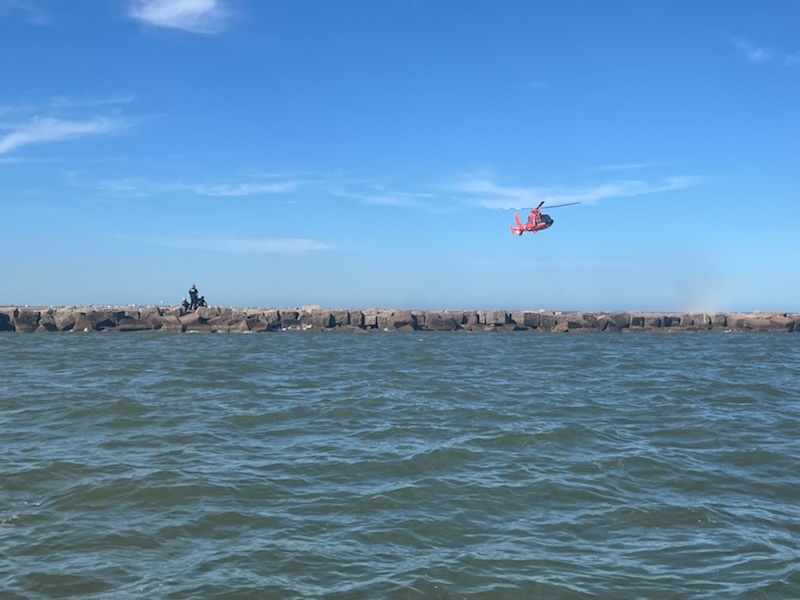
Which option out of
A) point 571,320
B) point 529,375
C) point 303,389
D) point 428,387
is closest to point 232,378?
point 303,389

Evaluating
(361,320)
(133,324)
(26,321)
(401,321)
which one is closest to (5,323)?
(26,321)

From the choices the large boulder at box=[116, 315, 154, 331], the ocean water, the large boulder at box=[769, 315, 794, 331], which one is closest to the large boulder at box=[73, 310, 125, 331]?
the large boulder at box=[116, 315, 154, 331]

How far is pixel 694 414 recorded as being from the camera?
11688 mm

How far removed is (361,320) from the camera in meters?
32.7

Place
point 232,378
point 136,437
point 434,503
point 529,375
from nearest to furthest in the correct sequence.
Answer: point 434,503 → point 136,437 → point 232,378 → point 529,375

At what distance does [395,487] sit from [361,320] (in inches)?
999

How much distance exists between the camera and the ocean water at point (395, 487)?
5277 millimetres

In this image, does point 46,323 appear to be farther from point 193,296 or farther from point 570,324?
point 570,324

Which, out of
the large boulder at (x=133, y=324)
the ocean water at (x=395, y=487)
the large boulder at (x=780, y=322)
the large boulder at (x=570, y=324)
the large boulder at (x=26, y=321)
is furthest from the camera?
the large boulder at (x=780, y=322)

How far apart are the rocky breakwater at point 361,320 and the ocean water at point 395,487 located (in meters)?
16.2

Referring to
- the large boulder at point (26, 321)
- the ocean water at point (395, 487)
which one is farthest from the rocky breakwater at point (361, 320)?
the ocean water at point (395, 487)

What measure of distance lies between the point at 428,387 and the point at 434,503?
23.9 ft

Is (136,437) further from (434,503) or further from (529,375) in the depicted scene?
(529,375)

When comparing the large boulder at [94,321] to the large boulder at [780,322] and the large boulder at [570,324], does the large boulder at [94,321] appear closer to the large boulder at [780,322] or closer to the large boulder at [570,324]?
the large boulder at [570,324]
